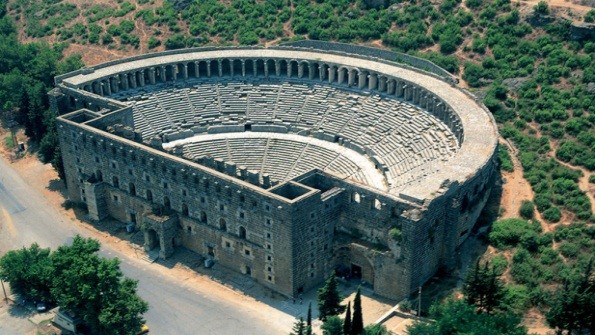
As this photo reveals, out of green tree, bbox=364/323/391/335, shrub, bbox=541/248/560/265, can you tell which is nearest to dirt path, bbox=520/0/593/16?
shrub, bbox=541/248/560/265

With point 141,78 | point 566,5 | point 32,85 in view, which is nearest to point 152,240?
point 141,78

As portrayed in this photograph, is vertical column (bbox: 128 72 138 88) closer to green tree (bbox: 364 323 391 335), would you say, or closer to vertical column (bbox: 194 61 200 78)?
vertical column (bbox: 194 61 200 78)

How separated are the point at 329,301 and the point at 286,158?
1382 inches

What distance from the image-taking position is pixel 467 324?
244 feet

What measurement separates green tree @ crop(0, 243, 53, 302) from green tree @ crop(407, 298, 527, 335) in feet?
143

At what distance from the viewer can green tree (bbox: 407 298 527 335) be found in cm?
7362

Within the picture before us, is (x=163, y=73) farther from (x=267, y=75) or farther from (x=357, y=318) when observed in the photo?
(x=357, y=318)

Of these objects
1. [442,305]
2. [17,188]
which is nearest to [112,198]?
[17,188]

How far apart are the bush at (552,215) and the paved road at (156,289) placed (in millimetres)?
35212

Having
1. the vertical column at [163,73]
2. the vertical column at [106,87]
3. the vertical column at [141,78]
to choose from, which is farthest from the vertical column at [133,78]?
the vertical column at [163,73]

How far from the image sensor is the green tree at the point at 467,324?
73.6m

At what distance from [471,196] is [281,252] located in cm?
2378

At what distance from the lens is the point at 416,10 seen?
145 m

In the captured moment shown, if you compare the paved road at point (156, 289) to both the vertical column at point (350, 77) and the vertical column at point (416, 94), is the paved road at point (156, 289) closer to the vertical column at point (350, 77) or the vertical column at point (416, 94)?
the vertical column at point (416, 94)
